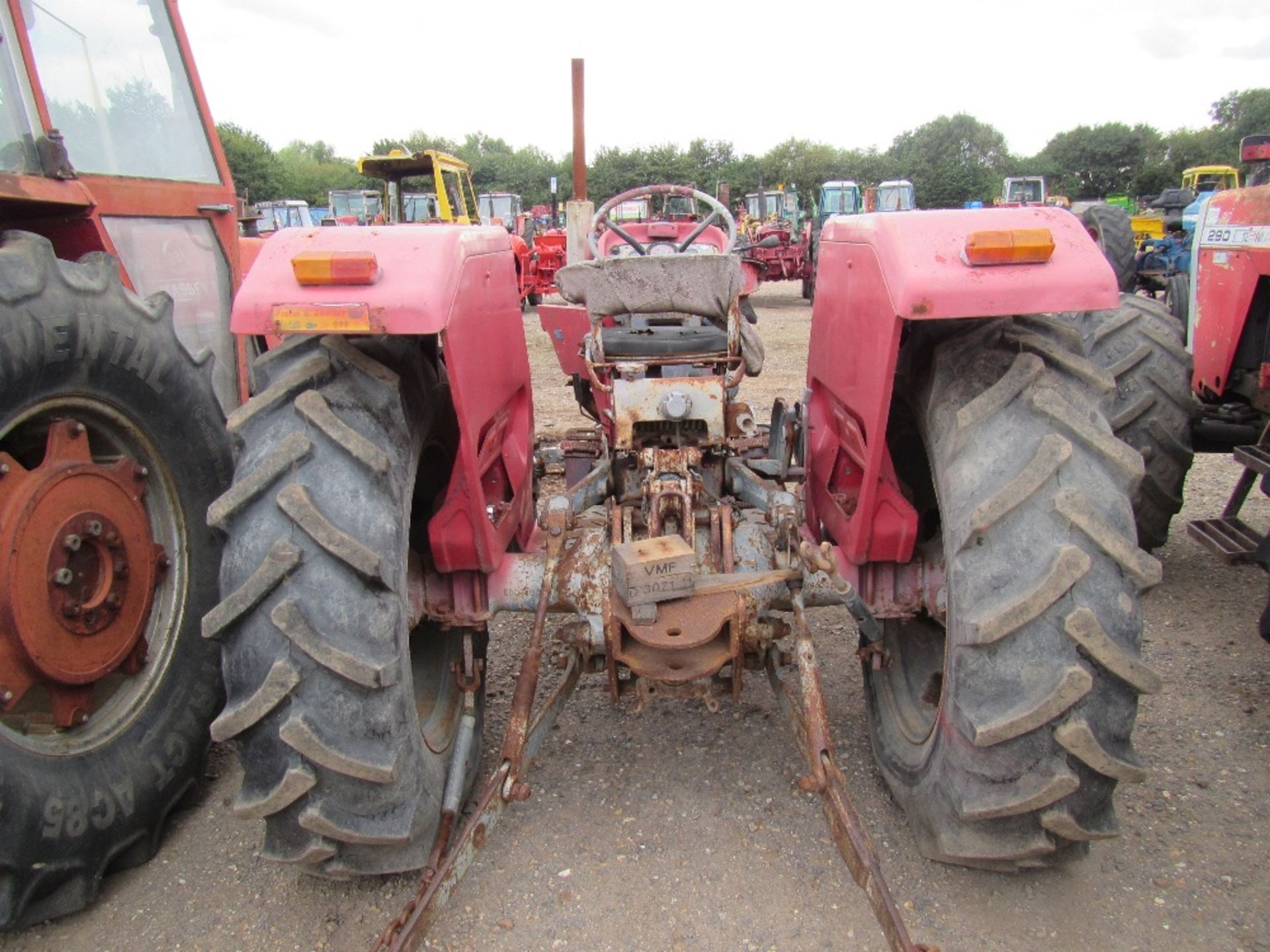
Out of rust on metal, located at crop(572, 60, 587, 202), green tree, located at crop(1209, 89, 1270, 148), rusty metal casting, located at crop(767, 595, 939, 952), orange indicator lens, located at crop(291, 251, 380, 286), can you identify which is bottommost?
rusty metal casting, located at crop(767, 595, 939, 952)

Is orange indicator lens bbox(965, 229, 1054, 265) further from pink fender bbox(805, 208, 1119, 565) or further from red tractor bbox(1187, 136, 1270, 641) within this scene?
red tractor bbox(1187, 136, 1270, 641)

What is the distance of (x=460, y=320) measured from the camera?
2.27 m

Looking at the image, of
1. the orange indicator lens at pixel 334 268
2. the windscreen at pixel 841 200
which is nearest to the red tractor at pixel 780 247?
the windscreen at pixel 841 200

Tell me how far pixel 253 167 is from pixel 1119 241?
42950mm

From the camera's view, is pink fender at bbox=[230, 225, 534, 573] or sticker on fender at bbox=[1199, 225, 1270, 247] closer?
pink fender at bbox=[230, 225, 534, 573]

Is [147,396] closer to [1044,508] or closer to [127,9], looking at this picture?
[127,9]

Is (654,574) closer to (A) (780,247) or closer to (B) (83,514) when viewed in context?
(B) (83,514)

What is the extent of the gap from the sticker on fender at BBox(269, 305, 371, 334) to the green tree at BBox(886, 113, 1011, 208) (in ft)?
158

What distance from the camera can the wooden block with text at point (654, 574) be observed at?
220cm

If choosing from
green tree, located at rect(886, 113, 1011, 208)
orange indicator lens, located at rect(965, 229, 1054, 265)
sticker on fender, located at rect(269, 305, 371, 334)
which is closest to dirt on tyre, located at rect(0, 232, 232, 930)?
sticker on fender, located at rect(269, 305, 371, 334)

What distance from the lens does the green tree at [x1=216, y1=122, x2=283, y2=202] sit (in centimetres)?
4175

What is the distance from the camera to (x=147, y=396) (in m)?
2.58

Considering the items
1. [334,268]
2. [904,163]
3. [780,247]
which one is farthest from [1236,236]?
[904,163]

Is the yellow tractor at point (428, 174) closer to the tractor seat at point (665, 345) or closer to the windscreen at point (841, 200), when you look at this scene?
the windscreen at point (841, 200)
